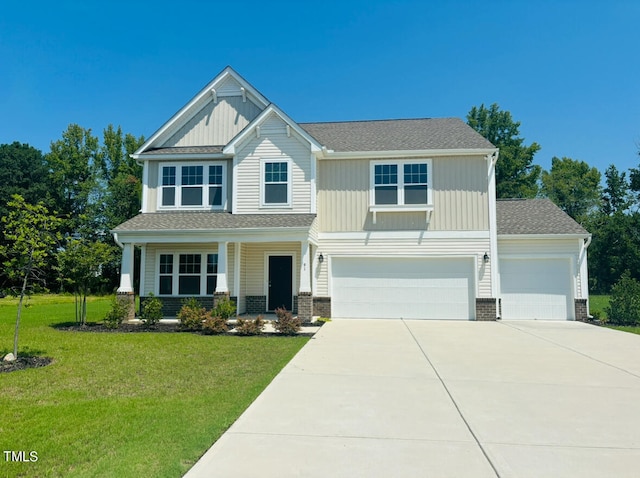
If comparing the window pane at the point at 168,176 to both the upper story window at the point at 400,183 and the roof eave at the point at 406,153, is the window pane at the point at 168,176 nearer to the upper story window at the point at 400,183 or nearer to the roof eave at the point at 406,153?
the roof eave at the point at 406,153

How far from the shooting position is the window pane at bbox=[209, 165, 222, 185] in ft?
52.0

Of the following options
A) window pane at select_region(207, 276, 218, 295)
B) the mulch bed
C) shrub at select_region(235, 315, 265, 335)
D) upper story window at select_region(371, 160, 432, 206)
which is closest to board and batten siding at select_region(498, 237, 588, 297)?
upper story window at select_region(371, 160, 432, 206)

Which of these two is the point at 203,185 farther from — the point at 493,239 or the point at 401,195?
the point at 493,239

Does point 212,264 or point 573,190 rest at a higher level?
point 573,190

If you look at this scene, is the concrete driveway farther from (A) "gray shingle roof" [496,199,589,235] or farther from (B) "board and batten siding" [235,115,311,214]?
(B) "board and batten siding" [235,115,311,214]

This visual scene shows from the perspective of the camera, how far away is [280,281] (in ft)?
52.4

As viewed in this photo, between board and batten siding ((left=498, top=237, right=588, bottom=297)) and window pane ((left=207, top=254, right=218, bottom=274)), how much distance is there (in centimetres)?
1056

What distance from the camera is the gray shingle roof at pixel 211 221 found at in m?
13.9

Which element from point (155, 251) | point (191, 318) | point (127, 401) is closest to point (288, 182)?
point (155, 251)

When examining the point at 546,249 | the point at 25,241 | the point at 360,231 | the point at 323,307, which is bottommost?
the point at 323,307

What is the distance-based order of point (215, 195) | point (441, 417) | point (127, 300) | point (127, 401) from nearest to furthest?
point (441, 417)
point (127, 401)
point (127, 300)
point (215, 195)

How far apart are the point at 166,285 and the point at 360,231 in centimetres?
759

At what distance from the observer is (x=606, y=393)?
594 cm

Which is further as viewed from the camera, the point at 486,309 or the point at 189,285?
the point at 189,285
